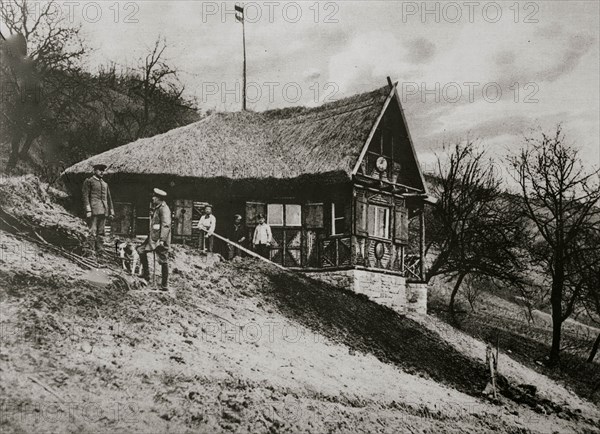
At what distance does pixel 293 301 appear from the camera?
1652 centimetres

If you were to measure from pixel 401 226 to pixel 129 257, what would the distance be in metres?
9.52

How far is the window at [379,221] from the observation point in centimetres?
2016

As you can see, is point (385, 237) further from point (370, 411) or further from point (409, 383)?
point (370, 411)

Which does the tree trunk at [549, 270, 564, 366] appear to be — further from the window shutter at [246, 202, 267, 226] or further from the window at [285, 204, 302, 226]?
the window shutter at [246, 202, 267, 226]

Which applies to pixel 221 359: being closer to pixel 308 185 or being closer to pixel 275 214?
pixel 275 214

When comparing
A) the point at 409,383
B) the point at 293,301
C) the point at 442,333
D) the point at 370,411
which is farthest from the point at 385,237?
the point at 370,411

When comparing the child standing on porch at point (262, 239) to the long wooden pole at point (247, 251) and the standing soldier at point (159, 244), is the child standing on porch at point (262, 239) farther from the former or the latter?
the standing soldier at point (159, 244)

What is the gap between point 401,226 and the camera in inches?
828

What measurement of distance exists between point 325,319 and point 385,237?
5174 millimetres

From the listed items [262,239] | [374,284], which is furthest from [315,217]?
[374,284]

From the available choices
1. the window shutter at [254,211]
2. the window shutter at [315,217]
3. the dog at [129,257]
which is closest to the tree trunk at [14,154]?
the window shutter at [254,211]

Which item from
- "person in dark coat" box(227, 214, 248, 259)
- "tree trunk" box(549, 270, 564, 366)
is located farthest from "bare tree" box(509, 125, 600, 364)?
"person in dark coat" box(227, 214, 248, 259)

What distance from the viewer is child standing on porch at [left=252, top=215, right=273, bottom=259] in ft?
63.4

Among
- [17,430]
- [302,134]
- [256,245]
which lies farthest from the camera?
[302,134]
